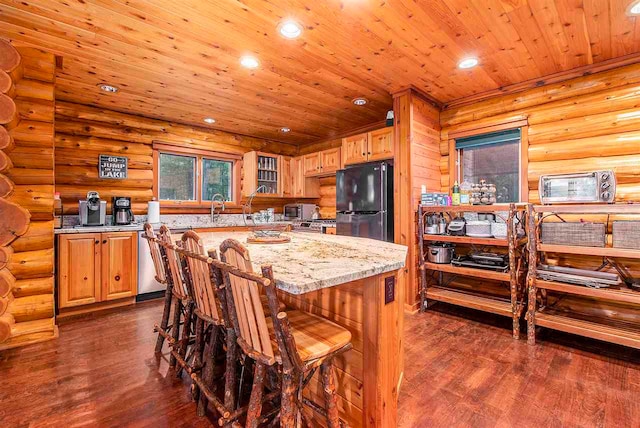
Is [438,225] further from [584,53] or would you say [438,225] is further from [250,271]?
[250,271]

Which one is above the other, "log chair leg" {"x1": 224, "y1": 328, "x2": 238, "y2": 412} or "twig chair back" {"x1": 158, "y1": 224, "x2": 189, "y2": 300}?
"twig chair back" {"x1": 158, "y1": 224, "x2": 189, "y2": 300}

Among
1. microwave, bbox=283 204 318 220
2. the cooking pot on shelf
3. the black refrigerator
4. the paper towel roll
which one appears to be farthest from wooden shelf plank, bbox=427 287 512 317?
the paper towel roll

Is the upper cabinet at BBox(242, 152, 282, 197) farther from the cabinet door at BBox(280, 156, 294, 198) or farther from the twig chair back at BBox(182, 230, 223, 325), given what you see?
the twig chair back at BBox(182, 230, 223, 325)

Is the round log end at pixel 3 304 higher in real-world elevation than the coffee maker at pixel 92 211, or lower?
lower

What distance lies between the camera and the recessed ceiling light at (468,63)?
275 centimetres

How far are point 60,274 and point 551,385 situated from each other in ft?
14.5

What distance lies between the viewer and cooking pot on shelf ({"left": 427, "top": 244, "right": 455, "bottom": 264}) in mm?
3359

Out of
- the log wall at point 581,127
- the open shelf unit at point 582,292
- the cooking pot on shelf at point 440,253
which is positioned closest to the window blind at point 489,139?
the log wall at point 581,127

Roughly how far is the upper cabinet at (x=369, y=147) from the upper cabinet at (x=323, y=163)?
0.54m

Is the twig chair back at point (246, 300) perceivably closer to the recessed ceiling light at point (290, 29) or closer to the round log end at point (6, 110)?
the recessed ceiling light at point (290, 29)

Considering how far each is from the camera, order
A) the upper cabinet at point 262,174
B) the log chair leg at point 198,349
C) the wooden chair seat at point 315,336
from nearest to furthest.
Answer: the wooden chair seat at point 315,336
the log chair leg at point 198,349
the upper cabinet at point 262,174

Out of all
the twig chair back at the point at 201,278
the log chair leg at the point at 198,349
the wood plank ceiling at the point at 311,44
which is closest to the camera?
the twig chair back at the point at 201,278

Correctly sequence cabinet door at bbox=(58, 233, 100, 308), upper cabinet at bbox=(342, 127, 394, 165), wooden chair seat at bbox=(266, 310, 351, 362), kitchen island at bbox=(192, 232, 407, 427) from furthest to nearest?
1. upper cabinet at bbox=(342, 127, 394, 165)
2. cabinet door at bbox=(58, 233, 100, 308)
3. kitchen island at bbox=(192, 232, 407, 427)
4. wooden chair seat at bbox=(266, 310, 351, 362)

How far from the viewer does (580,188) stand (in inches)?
105
